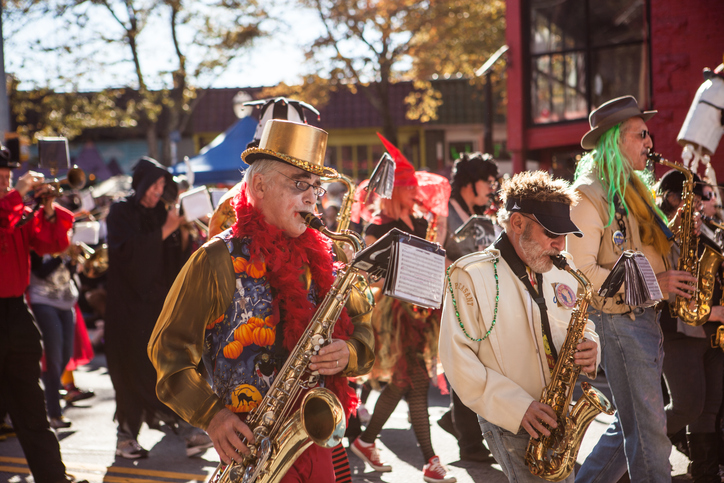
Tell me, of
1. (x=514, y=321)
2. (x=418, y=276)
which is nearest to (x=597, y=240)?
(x=514, y=321)

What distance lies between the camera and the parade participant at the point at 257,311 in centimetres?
245

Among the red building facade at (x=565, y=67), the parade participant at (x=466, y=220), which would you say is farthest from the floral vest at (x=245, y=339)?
the red building facade at (x=565, y=67)

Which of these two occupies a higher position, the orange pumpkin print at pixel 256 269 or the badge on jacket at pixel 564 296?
the orange pumpkin print at pixel 256 269

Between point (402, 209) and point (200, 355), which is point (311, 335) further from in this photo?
point (402, 209)

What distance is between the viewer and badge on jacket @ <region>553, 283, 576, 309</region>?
9.81ft

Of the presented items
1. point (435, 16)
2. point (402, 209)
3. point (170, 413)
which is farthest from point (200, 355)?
point (435, 16)

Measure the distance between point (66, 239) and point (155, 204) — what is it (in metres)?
0.85

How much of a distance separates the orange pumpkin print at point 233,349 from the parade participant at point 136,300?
3139 mm

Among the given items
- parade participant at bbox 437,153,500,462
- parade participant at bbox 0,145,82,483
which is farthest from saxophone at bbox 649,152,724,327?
parade participant at bbox 0,145,82,483

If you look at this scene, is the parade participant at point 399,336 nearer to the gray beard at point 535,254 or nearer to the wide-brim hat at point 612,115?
the wide-brim hat at point 612,115

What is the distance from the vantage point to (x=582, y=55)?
13.2 meters

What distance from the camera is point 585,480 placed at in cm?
364

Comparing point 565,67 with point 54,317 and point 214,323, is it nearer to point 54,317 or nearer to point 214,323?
point 54,317

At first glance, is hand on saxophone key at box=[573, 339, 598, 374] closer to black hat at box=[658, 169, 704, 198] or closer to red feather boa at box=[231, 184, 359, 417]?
red feather boa at box=[231, 184, 359, 417]
